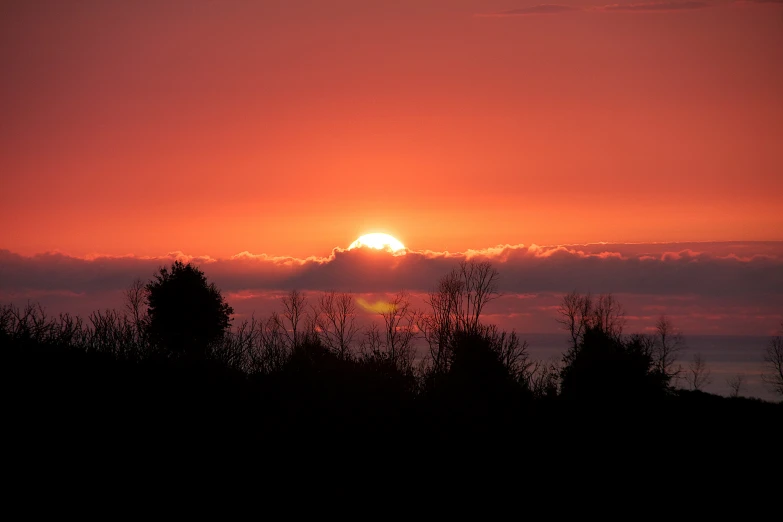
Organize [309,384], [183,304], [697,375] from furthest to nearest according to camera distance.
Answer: [697,375] < [183,304] < [309,384]

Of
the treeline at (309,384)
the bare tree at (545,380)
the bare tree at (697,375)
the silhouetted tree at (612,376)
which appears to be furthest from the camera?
the bare tree at (697,375)

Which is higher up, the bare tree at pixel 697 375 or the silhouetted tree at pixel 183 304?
the silhouetted tree at pixel 183 304

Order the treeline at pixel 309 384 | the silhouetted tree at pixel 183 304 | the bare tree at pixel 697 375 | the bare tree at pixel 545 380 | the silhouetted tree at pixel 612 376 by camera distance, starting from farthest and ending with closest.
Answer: the bare tree at pixel 697 375, the silhouetted tree at pixel 183 304, the bare tree at pixel 545 380, the silhouetted tree at pixel 612 376, the treeline at pixel 309 384

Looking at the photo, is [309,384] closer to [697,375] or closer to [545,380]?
[545,380]

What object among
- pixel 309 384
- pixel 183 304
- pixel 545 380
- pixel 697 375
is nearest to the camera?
pixel 309 384

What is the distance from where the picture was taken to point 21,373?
2595 cm

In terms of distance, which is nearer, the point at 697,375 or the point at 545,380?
the point at 545,380

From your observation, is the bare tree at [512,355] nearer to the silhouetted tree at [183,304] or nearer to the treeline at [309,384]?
the treeline at [309,384]

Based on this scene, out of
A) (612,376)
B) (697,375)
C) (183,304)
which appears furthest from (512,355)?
(697,375)

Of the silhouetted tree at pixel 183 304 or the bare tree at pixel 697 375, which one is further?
the bare tree at pixel 697 375

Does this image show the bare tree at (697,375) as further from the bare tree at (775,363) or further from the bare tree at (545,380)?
the bare tree at (545,380)

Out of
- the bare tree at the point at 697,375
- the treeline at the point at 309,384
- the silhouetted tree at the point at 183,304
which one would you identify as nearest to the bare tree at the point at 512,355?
the treeline at the point at 309,384

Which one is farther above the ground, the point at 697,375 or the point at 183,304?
the point at 183,304

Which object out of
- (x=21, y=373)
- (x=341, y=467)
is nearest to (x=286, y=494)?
(x=341, y=467)
